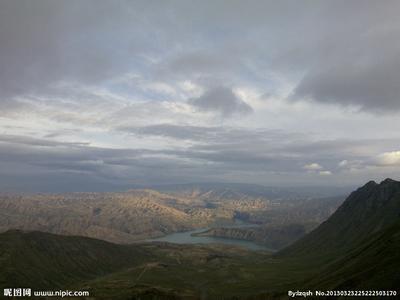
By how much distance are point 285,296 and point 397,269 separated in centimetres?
6479

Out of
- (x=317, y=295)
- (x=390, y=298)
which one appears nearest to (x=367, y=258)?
(x=317, y=295)

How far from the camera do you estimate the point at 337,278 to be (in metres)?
175

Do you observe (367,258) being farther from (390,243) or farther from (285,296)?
(285,296)

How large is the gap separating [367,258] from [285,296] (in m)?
44.3

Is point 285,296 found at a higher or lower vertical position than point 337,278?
lower

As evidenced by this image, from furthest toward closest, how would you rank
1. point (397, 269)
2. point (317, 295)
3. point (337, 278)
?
point (337, 278) < point (317, 295) < point (397, 269)

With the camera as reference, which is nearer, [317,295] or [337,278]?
[317,295]

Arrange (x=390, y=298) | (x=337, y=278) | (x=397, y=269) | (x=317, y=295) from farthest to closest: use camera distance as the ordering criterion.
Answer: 1. (x=337, y=278)
2. (x=317, y=295)
3. (x=397, y=269)
4. (x=390, y=298)

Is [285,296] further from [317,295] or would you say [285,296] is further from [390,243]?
[390,243]

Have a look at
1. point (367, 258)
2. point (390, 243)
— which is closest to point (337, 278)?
point (367, 258)

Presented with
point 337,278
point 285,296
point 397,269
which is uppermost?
point 397,269

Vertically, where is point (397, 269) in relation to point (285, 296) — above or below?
above

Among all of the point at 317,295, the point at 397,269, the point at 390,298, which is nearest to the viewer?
the point at 390,298

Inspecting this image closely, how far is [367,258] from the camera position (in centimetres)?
18125
